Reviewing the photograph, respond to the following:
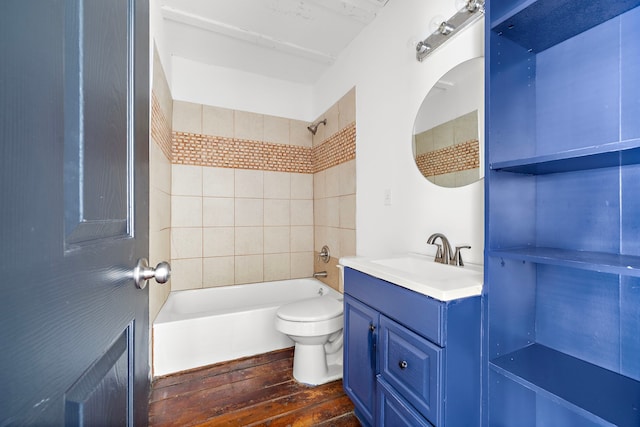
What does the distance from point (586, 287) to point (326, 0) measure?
2.01m

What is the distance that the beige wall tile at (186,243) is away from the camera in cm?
250

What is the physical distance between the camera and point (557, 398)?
A: 0.73 meters

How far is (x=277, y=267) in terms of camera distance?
9.59 ft

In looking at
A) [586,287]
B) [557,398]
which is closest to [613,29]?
[586,287]

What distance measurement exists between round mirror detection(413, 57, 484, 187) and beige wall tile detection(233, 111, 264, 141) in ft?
5.77

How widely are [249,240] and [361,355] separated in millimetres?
1799

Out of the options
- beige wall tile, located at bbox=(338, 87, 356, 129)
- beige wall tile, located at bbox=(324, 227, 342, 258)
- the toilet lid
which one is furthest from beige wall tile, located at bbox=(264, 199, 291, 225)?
the toilet lid

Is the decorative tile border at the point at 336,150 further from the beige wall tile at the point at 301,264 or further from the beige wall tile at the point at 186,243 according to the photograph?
the beige wall tile at the point at 186,243

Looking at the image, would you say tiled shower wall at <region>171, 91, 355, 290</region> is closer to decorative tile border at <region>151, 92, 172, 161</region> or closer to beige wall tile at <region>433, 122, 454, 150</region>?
decorative tile border at <region>151, 92, 172, 161</region>

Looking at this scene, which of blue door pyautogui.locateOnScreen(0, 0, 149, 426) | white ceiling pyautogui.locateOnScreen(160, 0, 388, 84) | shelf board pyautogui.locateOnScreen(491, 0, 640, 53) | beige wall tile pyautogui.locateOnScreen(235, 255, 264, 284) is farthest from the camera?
beige wall tile pyautogui.locateOnScreen(235, 255, 264, 284)

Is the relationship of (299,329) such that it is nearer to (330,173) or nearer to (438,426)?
(438,426)

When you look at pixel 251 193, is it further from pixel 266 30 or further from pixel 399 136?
pixel 399 136

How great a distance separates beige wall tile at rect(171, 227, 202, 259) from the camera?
250 cm

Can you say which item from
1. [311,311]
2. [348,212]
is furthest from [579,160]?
[348,212]
